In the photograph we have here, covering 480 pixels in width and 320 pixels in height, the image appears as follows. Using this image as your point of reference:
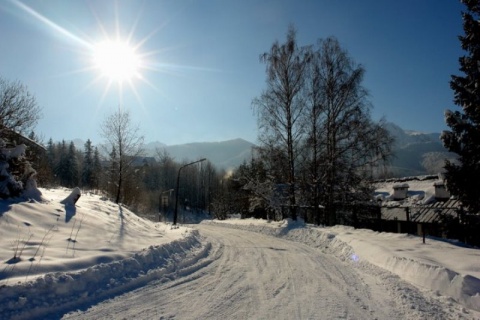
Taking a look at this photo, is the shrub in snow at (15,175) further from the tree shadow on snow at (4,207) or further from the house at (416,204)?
the house at (416,204)

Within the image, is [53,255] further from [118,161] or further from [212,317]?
[118,161]

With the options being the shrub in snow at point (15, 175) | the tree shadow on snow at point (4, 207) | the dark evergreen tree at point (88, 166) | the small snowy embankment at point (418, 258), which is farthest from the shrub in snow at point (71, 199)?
the dark evergreen tree at point (88, 166)

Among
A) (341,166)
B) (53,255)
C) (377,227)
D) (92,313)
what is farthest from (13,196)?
(341,166)

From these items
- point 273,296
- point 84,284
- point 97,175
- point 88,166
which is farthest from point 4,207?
point 88,166

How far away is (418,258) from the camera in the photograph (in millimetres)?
8859

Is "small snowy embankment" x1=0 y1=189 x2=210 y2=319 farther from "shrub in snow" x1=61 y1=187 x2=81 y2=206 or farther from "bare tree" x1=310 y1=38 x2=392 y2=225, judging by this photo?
"bare tree" x1=310 y1=38 x2=392 y2=225

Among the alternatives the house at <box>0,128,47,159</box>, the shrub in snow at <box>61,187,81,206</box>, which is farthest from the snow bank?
the house at <box>0,128,47,159</box>

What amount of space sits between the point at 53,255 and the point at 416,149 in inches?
8128

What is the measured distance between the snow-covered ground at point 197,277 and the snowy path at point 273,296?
0.07 ft

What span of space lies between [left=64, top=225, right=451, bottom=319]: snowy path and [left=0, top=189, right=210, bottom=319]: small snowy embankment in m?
0.49

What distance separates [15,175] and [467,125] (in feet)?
50.7

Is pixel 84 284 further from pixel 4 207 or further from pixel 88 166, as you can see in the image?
pixel 88 166

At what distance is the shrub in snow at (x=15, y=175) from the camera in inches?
394

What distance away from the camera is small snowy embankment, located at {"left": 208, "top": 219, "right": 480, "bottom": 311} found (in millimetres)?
6578
